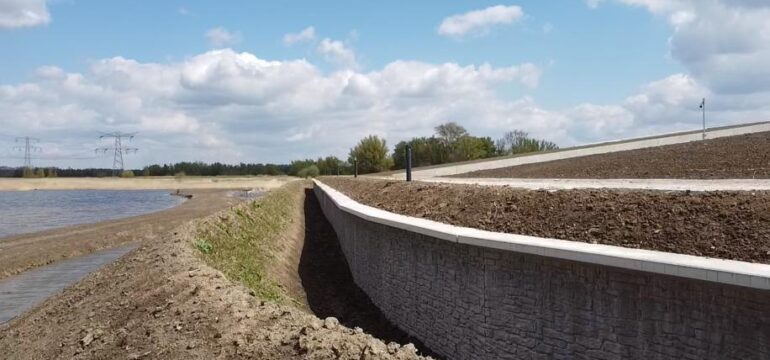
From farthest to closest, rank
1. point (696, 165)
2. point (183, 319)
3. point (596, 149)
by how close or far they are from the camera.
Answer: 1. point (596, 149)
2. point (696, 165)
3. point (183, 319)

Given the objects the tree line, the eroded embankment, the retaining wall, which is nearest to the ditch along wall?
the eroded embankment

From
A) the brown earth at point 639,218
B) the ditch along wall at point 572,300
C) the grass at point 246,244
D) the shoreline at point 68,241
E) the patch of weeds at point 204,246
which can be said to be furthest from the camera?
the shoreline at point 68,241

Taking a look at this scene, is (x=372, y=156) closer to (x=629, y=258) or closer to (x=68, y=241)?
(x=68, y=241)

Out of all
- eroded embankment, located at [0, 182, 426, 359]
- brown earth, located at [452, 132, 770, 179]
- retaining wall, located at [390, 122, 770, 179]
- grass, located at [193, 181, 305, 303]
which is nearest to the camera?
eroded embankment, located at [0, 182, 426, 359]

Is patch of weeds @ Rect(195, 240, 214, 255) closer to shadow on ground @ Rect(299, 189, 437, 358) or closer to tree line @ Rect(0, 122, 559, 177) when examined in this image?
shadow on ground @ Rect(299, 189, 437, 358)

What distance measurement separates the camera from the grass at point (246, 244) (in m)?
13.5

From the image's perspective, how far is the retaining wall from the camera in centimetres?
3922

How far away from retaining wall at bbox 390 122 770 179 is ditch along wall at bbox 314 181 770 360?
2820 cm

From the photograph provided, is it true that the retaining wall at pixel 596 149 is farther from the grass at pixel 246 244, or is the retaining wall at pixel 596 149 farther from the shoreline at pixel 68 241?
the grass at pixel 246 244

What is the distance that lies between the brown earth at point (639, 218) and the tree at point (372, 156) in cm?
8205

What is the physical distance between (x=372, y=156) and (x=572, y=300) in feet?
290

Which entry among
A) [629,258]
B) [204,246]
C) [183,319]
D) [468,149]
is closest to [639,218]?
[629,258]

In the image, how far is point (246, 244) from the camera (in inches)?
721

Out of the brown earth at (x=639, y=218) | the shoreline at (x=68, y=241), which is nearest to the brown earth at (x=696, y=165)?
the brown earth at (x=639, y=218)
